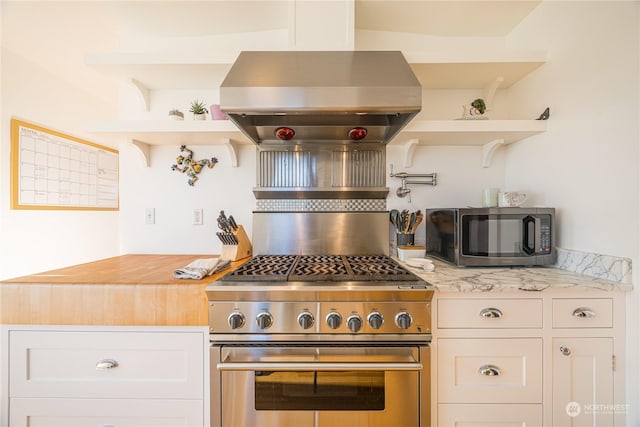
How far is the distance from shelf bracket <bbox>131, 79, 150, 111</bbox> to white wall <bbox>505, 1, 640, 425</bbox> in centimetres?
240

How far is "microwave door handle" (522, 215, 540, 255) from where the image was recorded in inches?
53.9

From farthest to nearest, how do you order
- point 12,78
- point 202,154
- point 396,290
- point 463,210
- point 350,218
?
point 12,78 < point 202,154 < point 350,218 < point 463,210 < point 396,290

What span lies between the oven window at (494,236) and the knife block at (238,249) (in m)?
1.25

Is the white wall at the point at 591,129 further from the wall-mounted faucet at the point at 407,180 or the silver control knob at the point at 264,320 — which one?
the silver control knob at the point at 264,320

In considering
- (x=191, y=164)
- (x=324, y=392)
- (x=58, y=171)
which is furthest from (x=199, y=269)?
(x=58, y=171)

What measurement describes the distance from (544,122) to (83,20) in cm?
295


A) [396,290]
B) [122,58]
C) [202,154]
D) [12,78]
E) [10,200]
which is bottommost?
[396,290]

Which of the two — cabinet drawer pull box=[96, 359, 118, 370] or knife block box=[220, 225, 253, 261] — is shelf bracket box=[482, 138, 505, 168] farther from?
cabinet drawer pull box=[96, 359, 118, 370]

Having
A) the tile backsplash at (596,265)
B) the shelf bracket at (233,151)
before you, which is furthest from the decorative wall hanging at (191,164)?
the tile backsplash at (596,265)

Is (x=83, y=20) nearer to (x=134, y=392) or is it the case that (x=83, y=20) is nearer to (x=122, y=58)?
(x=122, y=58)

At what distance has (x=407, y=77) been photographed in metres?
1.19

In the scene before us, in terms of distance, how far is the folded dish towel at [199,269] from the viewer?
118 cm

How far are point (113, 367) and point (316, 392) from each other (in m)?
0.84

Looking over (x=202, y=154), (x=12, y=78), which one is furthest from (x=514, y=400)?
(x=12, y=78)
